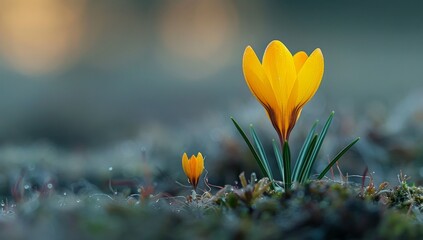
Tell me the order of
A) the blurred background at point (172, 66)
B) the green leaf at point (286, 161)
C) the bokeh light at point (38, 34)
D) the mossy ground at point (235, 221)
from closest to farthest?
the mossy ground at point (235, 221)
the green leaf at point (286, 161)
the blurred background at point (172, 66)
the bokeh light at point (38, 34)

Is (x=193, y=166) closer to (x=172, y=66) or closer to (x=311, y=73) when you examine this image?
(x=311, y=73)

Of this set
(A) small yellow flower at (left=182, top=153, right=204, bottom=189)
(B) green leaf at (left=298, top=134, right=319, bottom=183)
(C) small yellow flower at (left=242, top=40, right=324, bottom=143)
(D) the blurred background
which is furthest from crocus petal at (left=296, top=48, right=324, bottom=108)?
(D) the blurred background

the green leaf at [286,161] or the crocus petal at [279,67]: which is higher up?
the crocus petal at [279,67]

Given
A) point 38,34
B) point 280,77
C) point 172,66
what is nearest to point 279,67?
point 280,77

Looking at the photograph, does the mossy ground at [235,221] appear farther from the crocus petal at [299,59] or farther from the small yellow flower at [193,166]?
the crocus petal at [299,59]

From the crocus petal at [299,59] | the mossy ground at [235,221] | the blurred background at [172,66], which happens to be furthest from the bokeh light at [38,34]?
the mossy ground at [235,221]

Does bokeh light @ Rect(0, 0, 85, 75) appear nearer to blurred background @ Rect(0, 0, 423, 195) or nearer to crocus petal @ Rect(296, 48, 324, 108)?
blurred background @ Rect(0, 0, 423, 195)
